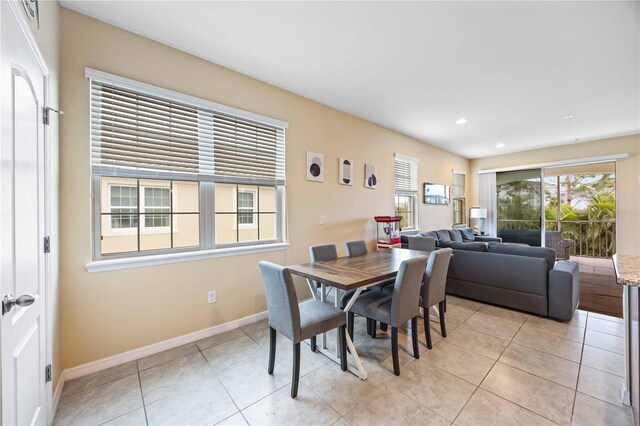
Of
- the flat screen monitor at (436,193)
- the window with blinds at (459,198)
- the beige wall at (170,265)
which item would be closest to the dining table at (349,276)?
the beige wall at (170,265)

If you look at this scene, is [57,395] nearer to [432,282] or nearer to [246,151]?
[246,151]

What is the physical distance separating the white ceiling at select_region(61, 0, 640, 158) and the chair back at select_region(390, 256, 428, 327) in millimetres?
1920

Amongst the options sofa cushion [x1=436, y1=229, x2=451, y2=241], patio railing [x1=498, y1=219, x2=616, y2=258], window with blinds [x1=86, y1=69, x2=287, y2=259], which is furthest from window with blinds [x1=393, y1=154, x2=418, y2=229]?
patio railing [x1=498, y1=219, x2=616, y2=258]

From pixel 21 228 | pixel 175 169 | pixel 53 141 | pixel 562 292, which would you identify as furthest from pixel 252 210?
pixel 562 292

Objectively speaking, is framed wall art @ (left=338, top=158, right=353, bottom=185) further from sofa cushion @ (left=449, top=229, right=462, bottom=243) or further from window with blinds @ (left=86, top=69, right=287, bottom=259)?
sofa cushion @ (left=449, top=229, right=462, bottom=243)

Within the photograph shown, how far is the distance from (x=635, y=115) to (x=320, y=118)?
16.0 feet

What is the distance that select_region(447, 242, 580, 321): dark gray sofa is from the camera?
9.35ft

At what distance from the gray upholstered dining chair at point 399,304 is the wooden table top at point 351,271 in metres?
0.15

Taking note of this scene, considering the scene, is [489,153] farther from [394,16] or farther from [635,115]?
[394,16]

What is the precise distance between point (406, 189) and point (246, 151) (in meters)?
3.47

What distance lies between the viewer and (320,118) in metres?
3.67

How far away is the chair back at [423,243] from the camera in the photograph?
12.4 feet

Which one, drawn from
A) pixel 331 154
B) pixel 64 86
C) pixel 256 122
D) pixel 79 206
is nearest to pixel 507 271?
pixel 331 154

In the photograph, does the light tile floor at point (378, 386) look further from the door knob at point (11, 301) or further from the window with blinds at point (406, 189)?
the window with blinds at point (406, 189)
